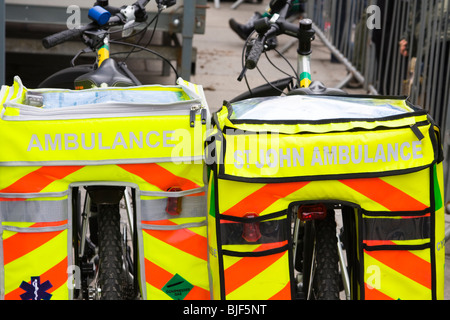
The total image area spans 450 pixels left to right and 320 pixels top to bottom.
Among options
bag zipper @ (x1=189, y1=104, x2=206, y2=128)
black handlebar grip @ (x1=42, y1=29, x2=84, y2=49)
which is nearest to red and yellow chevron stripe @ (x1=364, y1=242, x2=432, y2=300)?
bag zipper @ (x1=189, y1=104, x2=206, y2=128)

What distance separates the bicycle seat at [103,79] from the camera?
3.56 m

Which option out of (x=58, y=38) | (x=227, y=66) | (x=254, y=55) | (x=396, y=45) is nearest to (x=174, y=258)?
(x=254, y=55)

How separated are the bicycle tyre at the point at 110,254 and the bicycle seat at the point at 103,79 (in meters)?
0.55

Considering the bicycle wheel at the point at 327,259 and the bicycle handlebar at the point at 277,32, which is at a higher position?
the bicycle handlebar at the point at 277,32

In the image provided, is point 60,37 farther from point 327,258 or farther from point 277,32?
point 327,258

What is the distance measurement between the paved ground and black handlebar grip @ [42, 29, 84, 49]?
3703mm

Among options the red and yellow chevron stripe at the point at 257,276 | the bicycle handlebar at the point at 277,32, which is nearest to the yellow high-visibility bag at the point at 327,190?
the red and yellow chevron stripe at the point at 257,276

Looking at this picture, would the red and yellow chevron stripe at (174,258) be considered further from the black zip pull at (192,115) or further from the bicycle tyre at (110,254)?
the black zip pull at (192,115)

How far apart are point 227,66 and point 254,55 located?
19.7 ft

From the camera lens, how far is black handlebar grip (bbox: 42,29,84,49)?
3750 millimetres

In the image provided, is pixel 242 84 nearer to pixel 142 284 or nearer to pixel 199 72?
pixel 199 72

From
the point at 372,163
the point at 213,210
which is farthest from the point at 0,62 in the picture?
the point at 372,163

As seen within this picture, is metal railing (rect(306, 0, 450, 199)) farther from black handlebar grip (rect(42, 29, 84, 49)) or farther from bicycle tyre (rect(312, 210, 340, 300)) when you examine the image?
black handlebar grip (rect(42, 29, 84, 49))

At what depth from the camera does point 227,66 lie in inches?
376
